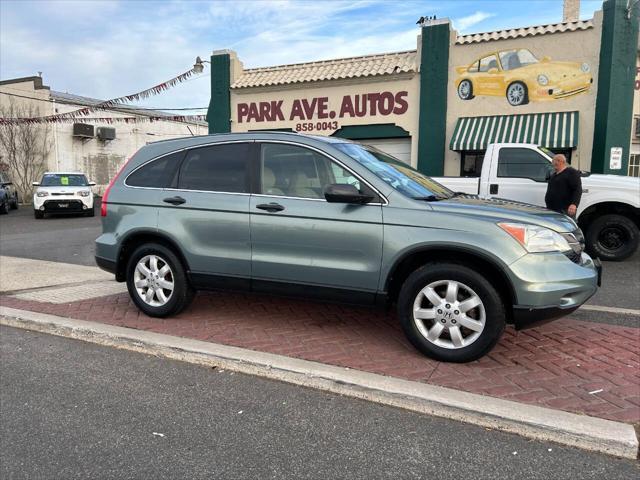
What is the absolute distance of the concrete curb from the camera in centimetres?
294

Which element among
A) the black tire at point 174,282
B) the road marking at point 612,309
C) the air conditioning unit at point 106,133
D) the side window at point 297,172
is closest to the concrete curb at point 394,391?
the black tire at point 174,282

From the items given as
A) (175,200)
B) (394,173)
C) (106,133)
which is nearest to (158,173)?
(175,200)

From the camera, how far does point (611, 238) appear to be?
882cm

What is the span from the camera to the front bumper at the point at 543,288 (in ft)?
11.9

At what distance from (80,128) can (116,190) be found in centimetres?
2634

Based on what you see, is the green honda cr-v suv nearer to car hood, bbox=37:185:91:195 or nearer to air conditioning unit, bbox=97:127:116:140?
car hood, bbox=37:185:91:195

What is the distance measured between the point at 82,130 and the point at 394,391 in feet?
96.9

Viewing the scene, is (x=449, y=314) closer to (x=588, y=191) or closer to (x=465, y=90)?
(x=588, y=191)

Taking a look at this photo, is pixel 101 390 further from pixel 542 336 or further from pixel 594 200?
pixel 594 200

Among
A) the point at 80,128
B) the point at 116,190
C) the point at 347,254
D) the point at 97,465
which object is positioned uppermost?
the point at 80,128

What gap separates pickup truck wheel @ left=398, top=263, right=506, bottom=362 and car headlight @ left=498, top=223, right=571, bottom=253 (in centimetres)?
39

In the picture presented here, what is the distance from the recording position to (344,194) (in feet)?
13.0

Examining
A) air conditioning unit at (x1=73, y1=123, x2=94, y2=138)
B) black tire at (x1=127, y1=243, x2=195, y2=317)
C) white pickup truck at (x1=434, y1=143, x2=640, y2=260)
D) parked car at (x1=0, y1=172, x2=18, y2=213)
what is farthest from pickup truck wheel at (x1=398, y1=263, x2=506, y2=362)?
air conditioning unit at (x1=73, y1=123, x2=94, y2=138)

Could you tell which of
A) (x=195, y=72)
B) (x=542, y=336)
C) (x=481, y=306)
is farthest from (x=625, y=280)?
(x=195, y=72)
